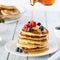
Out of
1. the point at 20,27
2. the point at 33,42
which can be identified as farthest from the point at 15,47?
the point at 20,27

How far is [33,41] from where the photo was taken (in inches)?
47.4

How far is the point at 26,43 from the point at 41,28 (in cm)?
11

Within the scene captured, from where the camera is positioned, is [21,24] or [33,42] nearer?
[33,42]

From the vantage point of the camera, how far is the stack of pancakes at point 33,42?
120cm

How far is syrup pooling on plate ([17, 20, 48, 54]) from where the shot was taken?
3.94 ft

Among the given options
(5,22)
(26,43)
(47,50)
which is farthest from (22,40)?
(5,22)

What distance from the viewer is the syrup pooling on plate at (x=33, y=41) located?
3.94 feet

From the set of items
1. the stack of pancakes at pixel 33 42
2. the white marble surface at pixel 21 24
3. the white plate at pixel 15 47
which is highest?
the stack of pancakes at pixel 33 42

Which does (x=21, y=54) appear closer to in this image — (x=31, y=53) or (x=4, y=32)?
(x=31, y=53)

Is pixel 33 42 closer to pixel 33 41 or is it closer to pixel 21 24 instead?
pixel 33 41

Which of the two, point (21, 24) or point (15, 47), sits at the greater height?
point (15, 47)

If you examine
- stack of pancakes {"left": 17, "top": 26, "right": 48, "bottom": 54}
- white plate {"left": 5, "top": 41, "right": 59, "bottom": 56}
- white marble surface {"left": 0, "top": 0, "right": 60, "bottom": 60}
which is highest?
stack of pancakes {"left": 17, "top": 26, "right": 48, "bottom": 54}

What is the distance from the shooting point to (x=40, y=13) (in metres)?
2.16

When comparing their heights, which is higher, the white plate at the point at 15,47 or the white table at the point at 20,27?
the white plate at the point at 15,47
